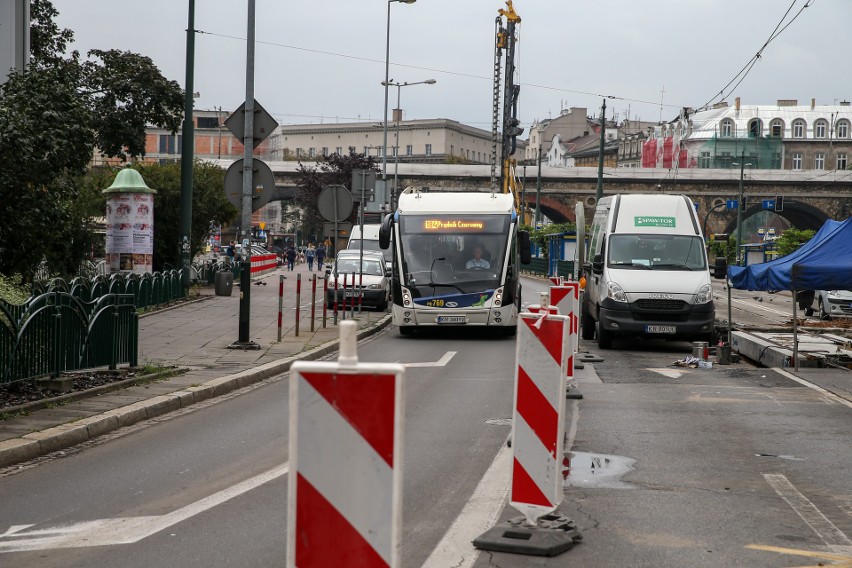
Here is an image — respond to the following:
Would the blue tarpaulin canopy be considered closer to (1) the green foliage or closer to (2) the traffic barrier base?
(2) the traffic barrier base

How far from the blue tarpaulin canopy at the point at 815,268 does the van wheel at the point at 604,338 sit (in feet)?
10.2

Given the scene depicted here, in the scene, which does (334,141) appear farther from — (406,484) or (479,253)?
(406,484)

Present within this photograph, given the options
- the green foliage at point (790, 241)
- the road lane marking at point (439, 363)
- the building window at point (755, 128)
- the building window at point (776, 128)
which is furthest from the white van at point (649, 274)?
the building window at point (776, 128)

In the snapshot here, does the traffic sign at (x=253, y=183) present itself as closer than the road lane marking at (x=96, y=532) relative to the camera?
No

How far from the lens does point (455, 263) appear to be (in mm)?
23000

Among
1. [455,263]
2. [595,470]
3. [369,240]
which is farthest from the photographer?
[369,240]

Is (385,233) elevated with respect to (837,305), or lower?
elevated

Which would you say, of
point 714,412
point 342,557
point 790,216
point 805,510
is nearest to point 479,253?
point 714,412

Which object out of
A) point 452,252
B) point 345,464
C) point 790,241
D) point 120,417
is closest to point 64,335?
point 120,417

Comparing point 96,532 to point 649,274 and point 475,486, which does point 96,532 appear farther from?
point 649,274

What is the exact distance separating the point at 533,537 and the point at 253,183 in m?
12.4

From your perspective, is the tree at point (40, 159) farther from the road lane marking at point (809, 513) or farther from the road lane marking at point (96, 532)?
the road lane marking at point (809, 513)

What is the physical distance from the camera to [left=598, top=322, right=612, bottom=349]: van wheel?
21281 mm

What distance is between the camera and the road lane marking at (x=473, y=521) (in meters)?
5.71
